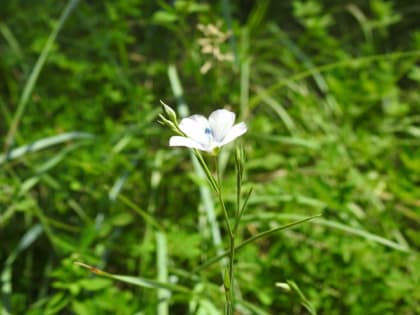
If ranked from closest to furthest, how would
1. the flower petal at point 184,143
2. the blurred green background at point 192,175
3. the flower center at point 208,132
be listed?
the flower petal at point 184,143, the flower center at point 208,132, the blurred green background at point 192,175

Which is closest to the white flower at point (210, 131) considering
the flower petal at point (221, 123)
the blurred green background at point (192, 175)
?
the flower petal at point (221, 123)

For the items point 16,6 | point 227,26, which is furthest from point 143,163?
point 16,6

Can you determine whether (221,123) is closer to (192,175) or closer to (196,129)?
(196,129)

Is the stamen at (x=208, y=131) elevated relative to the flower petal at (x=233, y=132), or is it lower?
lower

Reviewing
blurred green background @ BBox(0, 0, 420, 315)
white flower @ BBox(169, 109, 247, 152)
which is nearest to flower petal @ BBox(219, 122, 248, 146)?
white flower @ BBox(169, 109, 247, 152)

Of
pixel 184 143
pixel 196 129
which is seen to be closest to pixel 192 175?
pixel 196 129

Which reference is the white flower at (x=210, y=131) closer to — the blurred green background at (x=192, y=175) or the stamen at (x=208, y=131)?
the stamen at (x=208, y=131)

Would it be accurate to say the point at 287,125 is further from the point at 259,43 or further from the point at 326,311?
the point at 326,311
